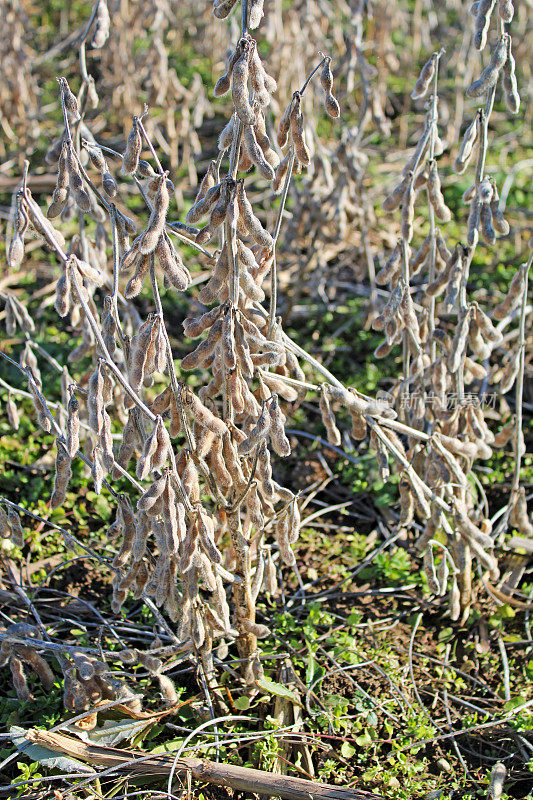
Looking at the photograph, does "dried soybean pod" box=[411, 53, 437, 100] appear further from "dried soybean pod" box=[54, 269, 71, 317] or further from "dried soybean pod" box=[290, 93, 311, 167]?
"dried soybean pod" box=[54, 269, 71, 317]

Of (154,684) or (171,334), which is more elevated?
(171,334)

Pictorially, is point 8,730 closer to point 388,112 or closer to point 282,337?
point 282,337

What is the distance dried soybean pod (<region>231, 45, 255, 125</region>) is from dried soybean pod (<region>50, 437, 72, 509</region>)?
870 mm

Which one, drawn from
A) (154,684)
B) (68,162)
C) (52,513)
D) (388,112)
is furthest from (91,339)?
(388,112)

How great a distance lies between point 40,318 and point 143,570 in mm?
1980

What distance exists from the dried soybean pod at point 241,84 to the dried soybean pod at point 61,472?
2.85 ft

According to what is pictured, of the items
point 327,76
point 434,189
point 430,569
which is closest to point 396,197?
point 434,189

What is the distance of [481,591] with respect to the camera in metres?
2.50

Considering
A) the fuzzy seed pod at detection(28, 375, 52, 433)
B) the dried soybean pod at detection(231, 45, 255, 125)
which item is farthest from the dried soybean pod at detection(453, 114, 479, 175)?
the fuzzy seed pod at detection(28, 375, 52, 433)

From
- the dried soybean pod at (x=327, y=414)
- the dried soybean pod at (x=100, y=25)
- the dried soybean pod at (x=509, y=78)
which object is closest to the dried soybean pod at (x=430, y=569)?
the dried soybean pod at (x=327, y=414)

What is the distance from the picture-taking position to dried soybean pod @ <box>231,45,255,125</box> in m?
1.48

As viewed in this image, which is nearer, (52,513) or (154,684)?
(154,684)

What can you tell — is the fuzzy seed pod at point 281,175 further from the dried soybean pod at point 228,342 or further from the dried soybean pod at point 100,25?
the dried soybean pod at point 100,25

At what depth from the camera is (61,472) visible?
1828 mm
